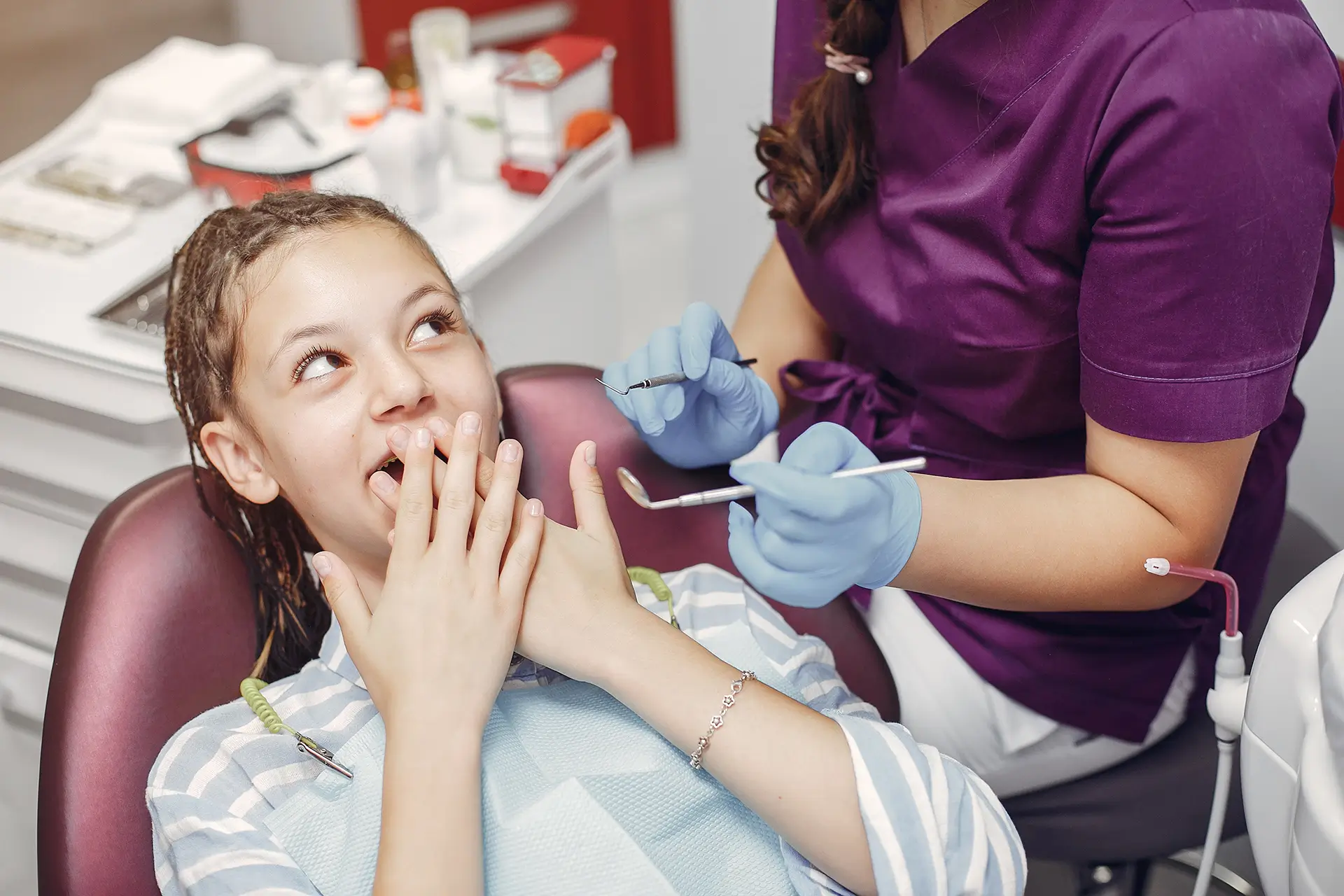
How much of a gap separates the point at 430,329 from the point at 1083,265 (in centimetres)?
58

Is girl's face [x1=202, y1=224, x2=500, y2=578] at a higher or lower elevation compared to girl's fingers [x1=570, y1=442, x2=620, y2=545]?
higher

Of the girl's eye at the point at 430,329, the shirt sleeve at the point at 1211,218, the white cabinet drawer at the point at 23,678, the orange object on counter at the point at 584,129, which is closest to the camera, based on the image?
the shirt sleeve at the point at 1211,218

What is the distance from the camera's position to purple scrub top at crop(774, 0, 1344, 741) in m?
0.89

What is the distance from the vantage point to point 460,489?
3.22 ft

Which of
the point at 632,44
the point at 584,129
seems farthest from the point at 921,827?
the point at 632,44

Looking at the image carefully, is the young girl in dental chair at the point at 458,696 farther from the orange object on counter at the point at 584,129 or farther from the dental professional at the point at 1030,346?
the orange object on counter at the point at 584,129

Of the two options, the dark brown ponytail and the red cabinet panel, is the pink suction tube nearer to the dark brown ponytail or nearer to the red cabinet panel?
the dark brown ponytail

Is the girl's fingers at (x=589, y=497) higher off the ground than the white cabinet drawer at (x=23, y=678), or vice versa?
the girl's fingers at (x=589, y=497)

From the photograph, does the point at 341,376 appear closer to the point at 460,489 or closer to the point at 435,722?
the point at 460,489

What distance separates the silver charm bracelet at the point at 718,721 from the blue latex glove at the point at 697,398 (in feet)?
0.98

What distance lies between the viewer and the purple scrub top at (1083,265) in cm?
89

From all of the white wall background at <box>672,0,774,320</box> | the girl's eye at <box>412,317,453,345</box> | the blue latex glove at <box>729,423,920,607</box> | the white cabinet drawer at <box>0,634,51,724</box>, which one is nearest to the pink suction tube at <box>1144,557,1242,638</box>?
the blue latex glove at <box>729,423,920,607</box>

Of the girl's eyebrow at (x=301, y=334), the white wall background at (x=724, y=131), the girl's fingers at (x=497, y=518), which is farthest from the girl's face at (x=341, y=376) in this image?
the white wall background at (x=724, y=131)

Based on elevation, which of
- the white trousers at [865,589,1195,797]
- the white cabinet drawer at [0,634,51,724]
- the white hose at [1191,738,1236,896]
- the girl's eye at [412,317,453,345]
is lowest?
the white cabinet drawer at [0,634,51,724]
